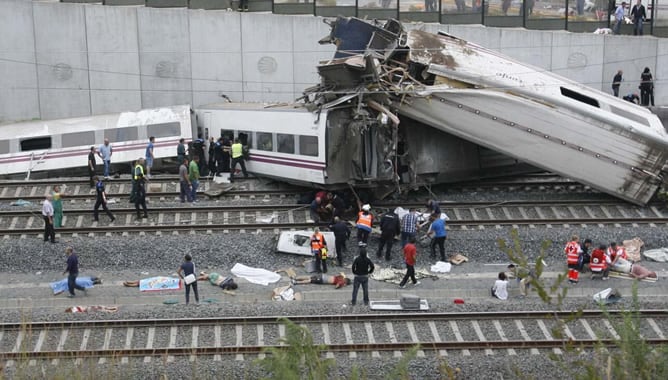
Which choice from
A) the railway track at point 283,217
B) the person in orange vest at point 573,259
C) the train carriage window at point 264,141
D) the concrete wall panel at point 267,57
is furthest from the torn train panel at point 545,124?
the concrete wall panel at point 267,57

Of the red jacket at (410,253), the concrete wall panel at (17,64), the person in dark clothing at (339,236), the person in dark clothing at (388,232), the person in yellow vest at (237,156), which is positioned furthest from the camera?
the concrete wall panel at (17,64)

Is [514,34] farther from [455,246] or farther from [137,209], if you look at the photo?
[137,209]

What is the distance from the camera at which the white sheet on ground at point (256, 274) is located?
21.6 meters

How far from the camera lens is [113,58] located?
34.5 m

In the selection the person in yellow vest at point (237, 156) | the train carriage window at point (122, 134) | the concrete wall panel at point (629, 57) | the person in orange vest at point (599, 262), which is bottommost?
the person in orange vest at point (599, 262)

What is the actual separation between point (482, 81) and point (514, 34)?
9801mm

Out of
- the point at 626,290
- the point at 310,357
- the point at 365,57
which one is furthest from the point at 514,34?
the point at 310,357

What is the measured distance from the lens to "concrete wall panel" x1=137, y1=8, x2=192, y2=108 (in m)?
34.3

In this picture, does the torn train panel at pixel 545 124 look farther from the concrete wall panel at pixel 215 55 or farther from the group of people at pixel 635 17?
the concrete wall panel at pixel 215 55

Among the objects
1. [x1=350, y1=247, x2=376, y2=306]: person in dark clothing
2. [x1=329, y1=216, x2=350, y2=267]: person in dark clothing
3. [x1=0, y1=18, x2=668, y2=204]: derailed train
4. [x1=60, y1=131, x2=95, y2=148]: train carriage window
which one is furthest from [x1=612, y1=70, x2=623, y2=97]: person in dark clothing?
[x1=60, y1=131, x2=95, y2=148]: train carriage window

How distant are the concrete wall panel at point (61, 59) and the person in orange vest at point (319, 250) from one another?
16130 mm

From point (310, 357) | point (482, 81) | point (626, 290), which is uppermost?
point (482, 81)

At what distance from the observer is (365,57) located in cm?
2420

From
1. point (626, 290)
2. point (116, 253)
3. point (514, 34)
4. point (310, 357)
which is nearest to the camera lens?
point (310, 357)
